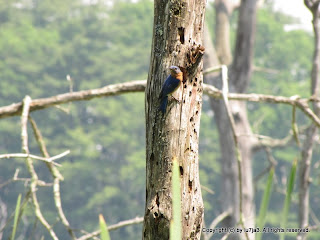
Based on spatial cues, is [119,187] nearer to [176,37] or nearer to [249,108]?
[249,108]

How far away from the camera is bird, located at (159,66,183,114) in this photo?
1660 mm

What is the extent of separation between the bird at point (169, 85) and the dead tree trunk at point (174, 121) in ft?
0.09

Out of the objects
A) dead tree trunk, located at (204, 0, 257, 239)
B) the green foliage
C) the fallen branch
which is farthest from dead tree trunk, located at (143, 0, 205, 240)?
the green foliage

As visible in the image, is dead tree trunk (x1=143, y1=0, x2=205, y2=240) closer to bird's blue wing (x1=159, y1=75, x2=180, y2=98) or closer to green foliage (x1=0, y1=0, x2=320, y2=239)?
bird's blue wing (x1=159, y1=75, x2=180, y2=98)

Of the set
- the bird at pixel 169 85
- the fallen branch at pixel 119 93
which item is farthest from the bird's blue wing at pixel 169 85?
the fallen branch at pixel 119 93

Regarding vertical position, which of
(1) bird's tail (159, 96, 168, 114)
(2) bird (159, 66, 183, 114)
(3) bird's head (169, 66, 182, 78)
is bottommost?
(1) bird's tail (159, 96, 168, 114)

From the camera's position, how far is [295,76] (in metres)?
27.6

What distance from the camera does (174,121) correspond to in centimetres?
167

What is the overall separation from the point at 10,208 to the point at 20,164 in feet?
7.95

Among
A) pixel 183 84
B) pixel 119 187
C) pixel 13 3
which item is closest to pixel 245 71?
pixel 183 84

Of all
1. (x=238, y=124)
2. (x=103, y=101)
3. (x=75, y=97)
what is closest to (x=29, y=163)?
(x=75, y=97)

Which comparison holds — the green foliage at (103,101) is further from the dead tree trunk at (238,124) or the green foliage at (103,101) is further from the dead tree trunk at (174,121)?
the dead tree trunk at (174,121)

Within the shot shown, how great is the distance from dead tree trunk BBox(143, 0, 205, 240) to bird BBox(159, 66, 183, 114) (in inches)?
1.1

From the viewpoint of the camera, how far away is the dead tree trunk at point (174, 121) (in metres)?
1.60
